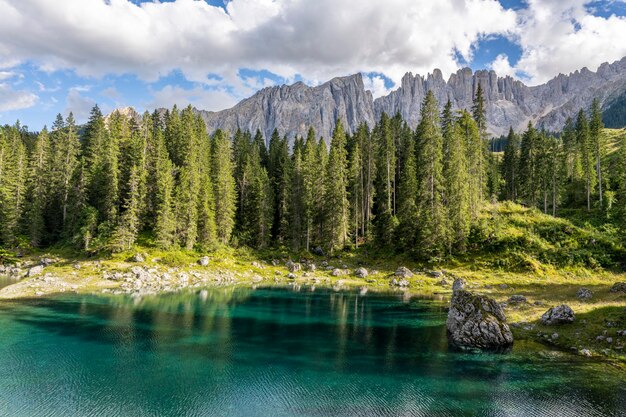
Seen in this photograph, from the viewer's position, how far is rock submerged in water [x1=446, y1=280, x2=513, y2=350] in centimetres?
3170

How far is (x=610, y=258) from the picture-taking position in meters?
60.1

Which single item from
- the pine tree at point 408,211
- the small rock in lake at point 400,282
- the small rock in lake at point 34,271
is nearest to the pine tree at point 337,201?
the pine tree at point 408,211

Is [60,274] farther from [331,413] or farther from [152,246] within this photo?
[331,413]

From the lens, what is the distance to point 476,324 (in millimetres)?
32875

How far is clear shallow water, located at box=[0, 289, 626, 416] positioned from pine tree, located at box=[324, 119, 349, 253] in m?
40.9

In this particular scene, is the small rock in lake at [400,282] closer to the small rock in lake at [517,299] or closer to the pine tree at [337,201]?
the pine tree at [337,201]

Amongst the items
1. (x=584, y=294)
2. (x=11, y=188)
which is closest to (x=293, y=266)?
(x=584, y=294)

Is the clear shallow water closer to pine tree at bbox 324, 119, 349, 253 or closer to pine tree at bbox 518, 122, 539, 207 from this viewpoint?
pine tree at bbox 324, 119, 349, 253

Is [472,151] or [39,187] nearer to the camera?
[472,151]

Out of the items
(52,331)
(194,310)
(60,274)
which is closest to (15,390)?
(52,331)

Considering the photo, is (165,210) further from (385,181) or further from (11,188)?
(385,181)

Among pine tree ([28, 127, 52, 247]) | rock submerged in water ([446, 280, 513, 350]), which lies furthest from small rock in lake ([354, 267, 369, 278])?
pine tree ([28, 127, 52, 247])

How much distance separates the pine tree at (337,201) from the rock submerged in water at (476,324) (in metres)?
47.9

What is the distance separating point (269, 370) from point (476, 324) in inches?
727
